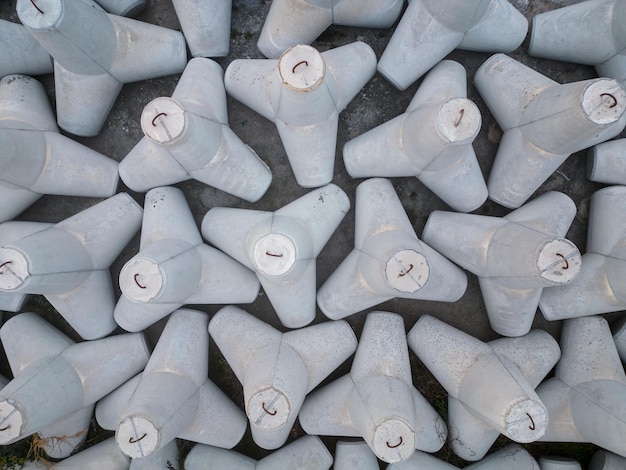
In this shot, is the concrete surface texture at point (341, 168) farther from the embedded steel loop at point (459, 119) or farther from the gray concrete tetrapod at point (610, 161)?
the embedded steel loop at point (459, 119)

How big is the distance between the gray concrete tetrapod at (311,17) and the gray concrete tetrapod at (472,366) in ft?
6.49

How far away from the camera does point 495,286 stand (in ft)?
10.3

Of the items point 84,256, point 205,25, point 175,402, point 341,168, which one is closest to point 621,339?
point 341,168

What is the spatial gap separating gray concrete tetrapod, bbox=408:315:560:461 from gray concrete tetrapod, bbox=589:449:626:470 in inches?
29.7

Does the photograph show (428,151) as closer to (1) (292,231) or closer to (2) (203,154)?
(1) (292,231)

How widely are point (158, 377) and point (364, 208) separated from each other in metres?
1.63

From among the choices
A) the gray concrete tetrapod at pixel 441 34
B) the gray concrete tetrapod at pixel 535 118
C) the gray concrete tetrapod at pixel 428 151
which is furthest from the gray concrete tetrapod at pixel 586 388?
the gray concrete tetrapod at pixel 441 34

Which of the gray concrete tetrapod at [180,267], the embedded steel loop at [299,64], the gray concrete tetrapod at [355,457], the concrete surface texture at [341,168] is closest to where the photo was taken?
the embedded steel loop at [299,64]

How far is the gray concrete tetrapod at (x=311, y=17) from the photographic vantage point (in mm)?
3053

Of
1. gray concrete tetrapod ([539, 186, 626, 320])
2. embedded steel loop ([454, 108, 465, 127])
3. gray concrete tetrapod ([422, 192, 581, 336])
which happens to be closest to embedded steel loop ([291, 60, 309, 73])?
embedded steel loop ([454, 108, 465, 127])

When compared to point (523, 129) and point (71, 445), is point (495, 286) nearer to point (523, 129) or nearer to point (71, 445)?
point (523, 129)

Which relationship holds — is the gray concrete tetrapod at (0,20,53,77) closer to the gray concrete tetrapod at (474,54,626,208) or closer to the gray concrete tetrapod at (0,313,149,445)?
the gray concrete tetrapod at (0,313,149,445)

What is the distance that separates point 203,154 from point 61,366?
163 centimetres

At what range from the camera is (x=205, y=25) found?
3.16 m
